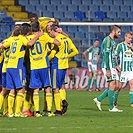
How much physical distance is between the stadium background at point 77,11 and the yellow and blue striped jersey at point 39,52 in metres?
13.4

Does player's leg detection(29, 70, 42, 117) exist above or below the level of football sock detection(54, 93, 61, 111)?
above

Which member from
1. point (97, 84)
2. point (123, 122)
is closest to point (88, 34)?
point (97, 84)

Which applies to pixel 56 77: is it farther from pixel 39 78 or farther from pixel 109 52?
pixel 109 52

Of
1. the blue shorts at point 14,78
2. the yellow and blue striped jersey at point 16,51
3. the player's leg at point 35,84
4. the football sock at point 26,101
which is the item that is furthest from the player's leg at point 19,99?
the yellow and blue striped jersey at point 16,51

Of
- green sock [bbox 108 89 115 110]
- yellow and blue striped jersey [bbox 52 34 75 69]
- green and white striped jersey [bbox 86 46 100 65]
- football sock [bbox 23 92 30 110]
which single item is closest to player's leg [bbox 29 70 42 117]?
football sock [bbox 23 92 30 110]

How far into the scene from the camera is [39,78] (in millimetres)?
13797

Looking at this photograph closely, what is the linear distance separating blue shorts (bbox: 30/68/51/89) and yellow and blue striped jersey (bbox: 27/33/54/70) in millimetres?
89

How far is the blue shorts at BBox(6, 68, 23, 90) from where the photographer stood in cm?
1364

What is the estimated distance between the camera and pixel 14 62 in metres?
13.6

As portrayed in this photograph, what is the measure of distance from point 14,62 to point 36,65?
0.44m

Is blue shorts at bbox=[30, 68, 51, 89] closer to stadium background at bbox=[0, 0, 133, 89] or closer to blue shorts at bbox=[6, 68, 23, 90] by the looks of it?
blue shorts at bbox=[6, 68, 23, 90]

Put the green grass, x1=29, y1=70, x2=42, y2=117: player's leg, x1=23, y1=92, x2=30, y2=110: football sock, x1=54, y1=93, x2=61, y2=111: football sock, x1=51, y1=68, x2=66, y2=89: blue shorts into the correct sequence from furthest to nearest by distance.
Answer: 1. x1=51, y1=68, x2=66, y2=89: blue shorts
2. x1=54, y1=93, x2=61, y2=111: football sock
3. x1=23, y1=92, x2=30, y2=110: football sock
4. x1=29, y1=70, x2=42, y2=117: player's leg
5. the green grass

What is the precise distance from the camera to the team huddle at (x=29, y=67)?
13617mm

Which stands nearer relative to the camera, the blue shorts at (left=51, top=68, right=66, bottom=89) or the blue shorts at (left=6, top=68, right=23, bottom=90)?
the blue shorts at (left=6, top=68, right=23, bottom=90)
